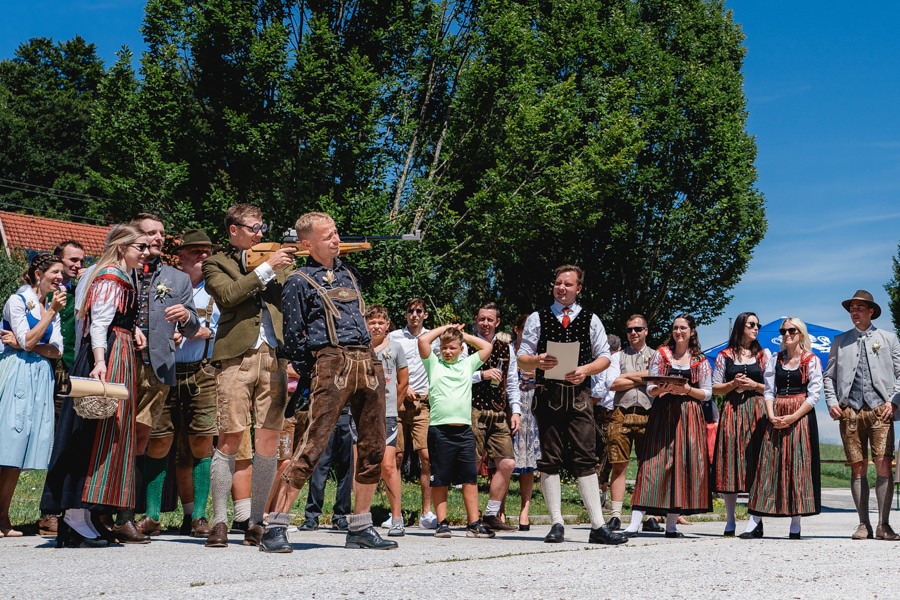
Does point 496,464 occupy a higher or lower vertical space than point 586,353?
lower

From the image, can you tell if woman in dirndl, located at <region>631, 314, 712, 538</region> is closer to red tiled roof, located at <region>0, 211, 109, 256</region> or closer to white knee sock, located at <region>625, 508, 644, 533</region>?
white knee sock, located at <region>625, 508, 644, 533</region>

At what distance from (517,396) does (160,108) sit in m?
11.6

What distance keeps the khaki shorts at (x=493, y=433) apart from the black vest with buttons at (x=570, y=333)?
6.15 ft

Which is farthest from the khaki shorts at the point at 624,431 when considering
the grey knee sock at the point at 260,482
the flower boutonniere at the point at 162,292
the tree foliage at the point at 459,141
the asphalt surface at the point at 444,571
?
the tree foliage at the point at 459,141

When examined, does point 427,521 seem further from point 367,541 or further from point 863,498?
point 863,498

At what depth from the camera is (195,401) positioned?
7785mm

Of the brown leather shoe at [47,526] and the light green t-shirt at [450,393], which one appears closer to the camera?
the brown leather shoe at [47,526]

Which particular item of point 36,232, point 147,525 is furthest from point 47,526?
→ point 36,232

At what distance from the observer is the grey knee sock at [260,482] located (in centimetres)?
728

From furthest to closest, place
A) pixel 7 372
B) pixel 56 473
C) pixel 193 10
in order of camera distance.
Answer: pixel 193 10 → pixel 7 372 → pixel 56 473

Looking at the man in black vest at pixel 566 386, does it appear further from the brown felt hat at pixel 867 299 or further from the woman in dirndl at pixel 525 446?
the brown felt hat at pixel 867 299

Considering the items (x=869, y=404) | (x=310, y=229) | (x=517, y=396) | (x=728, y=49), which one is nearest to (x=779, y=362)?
(x=869, y=404)

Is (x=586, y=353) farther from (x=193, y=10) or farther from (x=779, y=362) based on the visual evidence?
(x=193, y=10)

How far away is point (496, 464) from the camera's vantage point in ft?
33.6
